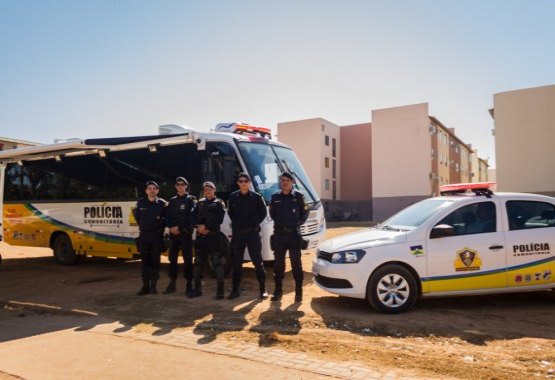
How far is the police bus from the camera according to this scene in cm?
948

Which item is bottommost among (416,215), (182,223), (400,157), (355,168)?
(182,223)

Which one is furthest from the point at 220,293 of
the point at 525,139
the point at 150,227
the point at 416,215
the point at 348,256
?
the point at 525,139

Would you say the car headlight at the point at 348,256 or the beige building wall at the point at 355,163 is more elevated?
the beige building wall at the point at 355,163

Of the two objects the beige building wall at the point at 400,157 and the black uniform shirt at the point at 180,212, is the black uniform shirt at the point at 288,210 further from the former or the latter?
the beige building wall at the point at 400,157

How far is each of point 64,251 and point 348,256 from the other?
871 cm

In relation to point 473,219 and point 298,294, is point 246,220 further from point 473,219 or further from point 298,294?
point 473,219

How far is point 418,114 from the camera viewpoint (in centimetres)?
4378

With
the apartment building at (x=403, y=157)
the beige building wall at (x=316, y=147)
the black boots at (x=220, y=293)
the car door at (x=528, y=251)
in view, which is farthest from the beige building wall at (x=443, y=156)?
the black boots at (x=220, y=293)

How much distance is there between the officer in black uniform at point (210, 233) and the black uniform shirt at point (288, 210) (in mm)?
910

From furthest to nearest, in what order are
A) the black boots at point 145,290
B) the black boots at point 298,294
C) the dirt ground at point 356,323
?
the black boots at point 145,290, the black boots at point 298,294, the dirt ground at point 356,323

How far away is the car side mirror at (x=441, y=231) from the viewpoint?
6410 millimetres

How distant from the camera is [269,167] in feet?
31.7

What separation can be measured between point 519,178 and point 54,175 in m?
29.6

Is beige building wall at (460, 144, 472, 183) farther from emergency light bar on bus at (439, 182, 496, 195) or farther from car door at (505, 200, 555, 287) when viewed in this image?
car door at (505, 200, 555, 287)
